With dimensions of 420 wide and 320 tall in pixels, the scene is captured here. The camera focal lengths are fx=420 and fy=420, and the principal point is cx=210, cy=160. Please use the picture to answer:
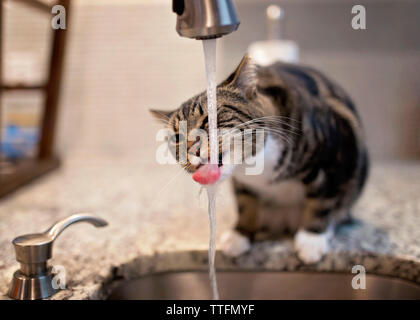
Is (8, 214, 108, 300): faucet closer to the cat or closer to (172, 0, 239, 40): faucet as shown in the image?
the cat

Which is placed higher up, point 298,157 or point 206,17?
point 206,17

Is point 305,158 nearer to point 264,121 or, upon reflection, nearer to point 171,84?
point 264,121

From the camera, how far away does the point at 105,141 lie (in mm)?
1476

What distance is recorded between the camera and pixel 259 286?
32.2 inches

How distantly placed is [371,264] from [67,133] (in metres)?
1.10

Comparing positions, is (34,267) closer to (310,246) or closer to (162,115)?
(162,115)

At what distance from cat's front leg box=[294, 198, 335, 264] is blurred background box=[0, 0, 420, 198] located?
49cm

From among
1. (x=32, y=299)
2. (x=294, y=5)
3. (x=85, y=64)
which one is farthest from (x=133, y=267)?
(x=294, y=5)

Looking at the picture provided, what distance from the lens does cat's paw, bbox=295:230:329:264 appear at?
0.80m

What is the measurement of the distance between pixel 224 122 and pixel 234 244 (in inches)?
12.5
